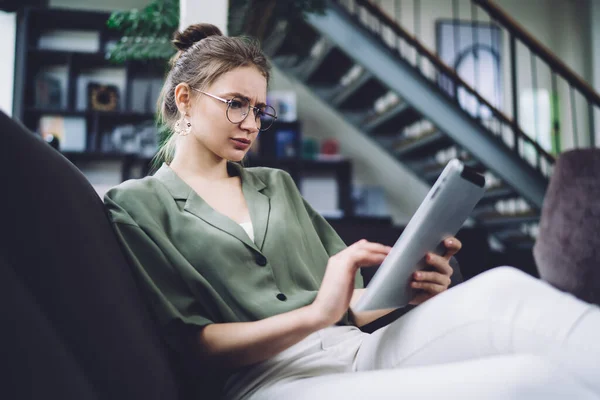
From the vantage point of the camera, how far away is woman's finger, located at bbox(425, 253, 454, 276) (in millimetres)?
923

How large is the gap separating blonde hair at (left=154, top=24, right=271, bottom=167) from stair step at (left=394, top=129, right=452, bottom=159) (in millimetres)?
3198

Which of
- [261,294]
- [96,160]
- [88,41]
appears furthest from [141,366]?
[88,41]

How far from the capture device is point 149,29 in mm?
2645

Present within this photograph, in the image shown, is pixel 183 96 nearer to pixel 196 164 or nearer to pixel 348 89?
pixel 196 164

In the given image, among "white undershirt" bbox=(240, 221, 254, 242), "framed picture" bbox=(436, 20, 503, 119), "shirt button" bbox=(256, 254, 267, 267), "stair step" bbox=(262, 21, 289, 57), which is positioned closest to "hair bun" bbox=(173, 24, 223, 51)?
"white undershirt" bbox=(240, 221, 254, 242)

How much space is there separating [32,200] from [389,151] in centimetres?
465

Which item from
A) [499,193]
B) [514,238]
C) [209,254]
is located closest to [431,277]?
[209,254]

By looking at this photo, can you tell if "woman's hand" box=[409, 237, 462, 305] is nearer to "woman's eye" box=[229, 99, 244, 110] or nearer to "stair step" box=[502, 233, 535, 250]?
"woman's eye" box=[229, 99, 244, 110]

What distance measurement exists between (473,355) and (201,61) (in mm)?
817

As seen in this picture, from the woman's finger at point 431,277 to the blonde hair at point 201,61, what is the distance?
1.95 ft

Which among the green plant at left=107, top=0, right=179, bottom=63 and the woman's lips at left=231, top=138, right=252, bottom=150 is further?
the green plant at left=107, top=0, right=179, bottom=63

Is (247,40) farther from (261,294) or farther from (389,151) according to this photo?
(389,151)

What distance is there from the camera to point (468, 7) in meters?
6.10

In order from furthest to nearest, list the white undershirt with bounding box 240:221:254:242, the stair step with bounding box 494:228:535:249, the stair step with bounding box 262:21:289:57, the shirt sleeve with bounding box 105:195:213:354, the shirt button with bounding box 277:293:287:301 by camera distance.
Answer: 1. the stair step with bounding box 494:228:535:249
2. the stair step with bounding box 262:21:289:57
3. the white undershirt with bounding box 240:221:254:242
4. the shirt button with bounding box 277:293:287:301
5. the shirt sleeve with bounding box 105:195:213:354
